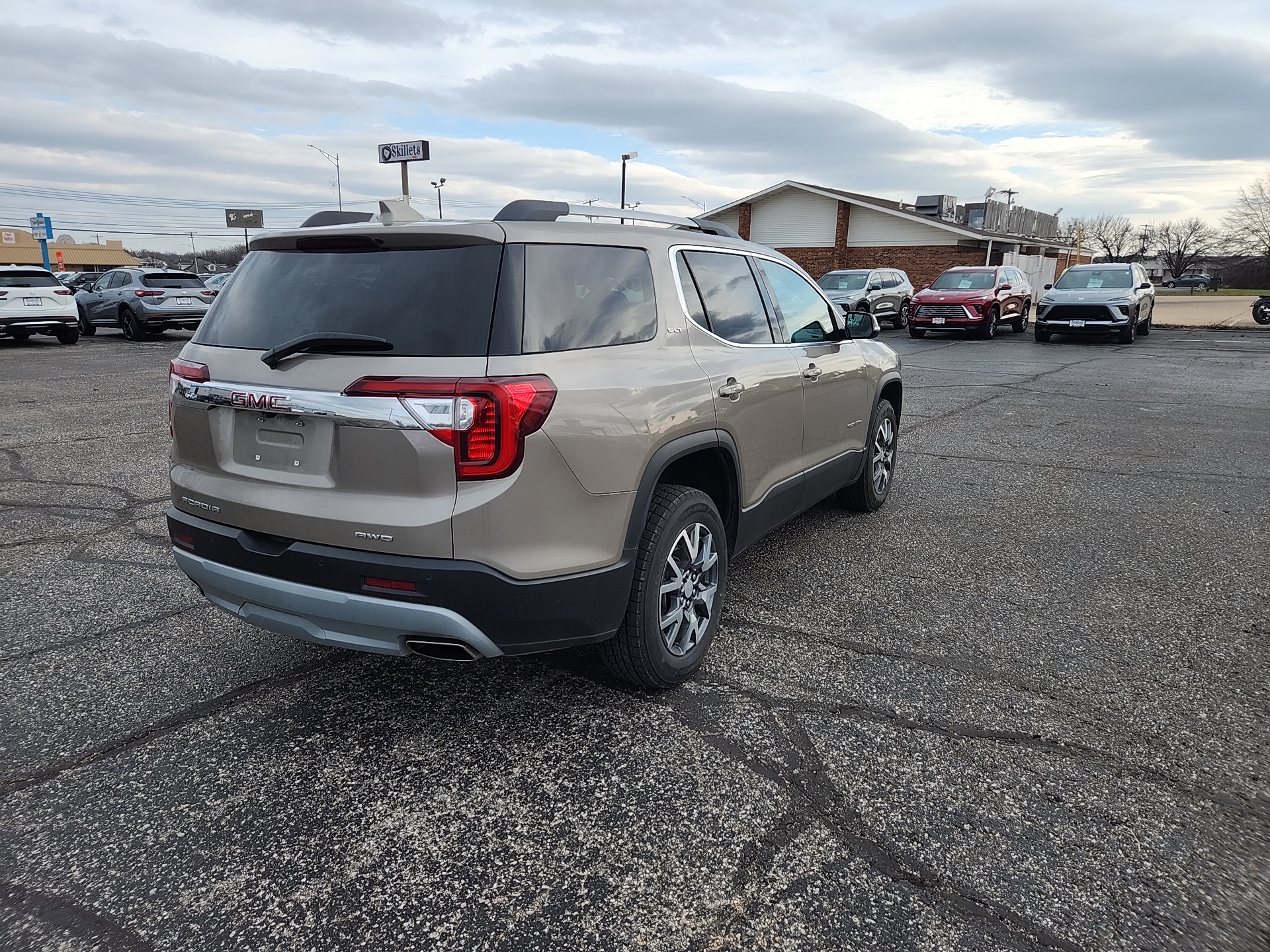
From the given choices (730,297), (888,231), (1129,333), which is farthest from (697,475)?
(888,231)

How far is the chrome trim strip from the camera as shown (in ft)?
8.45

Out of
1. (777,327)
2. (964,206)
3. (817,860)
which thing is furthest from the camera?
(964,206)

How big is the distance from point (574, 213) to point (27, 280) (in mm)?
19841

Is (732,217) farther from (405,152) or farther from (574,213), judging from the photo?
(574,213)

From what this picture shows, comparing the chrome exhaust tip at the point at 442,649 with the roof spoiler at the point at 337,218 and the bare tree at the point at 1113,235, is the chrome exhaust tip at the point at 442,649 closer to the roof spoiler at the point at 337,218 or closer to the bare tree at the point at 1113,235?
the roof spoiler at the point at 337,218

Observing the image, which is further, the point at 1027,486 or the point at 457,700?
the point at 1027,486

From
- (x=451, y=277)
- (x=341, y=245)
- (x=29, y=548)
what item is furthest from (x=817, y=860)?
(x=29, y=548)

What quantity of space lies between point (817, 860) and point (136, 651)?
3.02m

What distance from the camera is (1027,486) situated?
681cm

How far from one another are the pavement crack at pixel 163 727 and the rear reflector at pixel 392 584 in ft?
3.66

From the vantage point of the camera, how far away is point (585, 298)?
9.93 feet

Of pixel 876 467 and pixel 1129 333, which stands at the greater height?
pixel 1129 333

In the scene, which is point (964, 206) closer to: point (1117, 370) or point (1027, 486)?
point (1117, 370)

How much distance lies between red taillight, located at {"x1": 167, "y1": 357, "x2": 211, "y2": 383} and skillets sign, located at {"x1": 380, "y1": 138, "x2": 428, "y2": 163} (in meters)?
15.1
